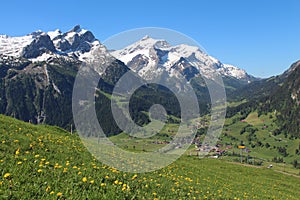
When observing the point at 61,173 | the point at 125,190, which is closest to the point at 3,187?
the point at 61,173

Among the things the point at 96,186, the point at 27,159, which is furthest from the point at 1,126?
the point at 96,186

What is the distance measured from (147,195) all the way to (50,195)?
4619 millimetres

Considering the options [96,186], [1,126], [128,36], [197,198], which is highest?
[128,36]

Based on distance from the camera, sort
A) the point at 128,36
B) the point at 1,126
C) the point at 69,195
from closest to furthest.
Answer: the point at 69,195 → the point at 128,36 → the point at 1,126

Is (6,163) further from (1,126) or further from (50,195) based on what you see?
(1,126)

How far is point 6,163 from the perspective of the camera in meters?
12.9

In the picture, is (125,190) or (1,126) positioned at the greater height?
(1,126)

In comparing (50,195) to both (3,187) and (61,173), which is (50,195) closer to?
(3,187)

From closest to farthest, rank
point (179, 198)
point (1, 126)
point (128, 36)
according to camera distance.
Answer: point (179, 198) → point (128, 36) → point (1, 126)

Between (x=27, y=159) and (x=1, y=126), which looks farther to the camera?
(x=1, y=126)

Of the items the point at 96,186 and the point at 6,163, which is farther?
the point at 6,163

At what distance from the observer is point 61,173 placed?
12945 millimetres

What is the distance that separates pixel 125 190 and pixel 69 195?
107 inches

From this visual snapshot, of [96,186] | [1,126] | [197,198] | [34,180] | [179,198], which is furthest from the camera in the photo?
[1,126]
